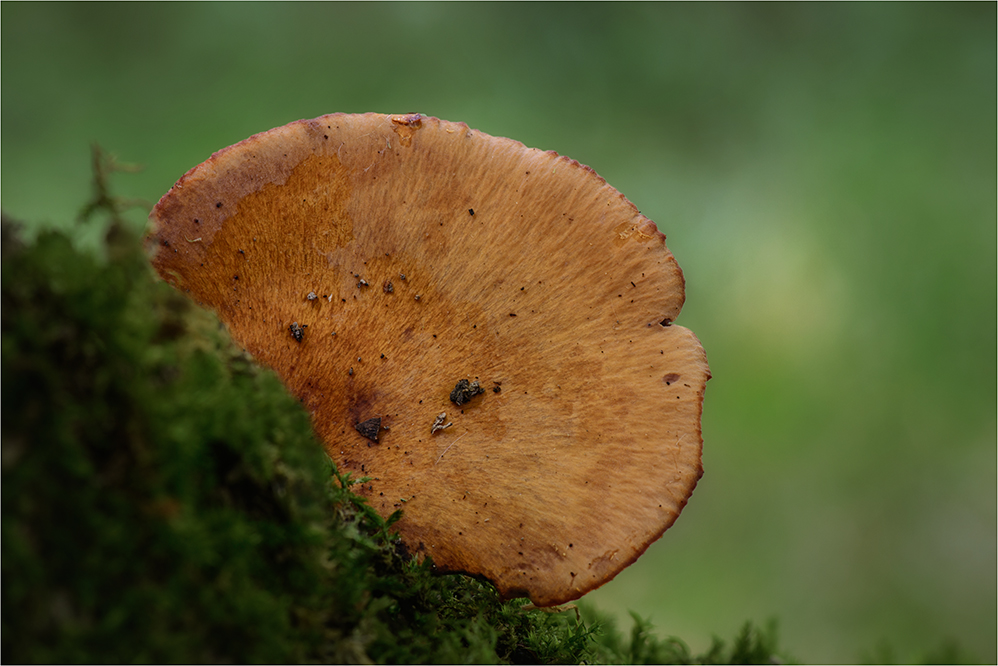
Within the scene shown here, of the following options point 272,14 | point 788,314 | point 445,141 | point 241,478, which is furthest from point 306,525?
point 272,14

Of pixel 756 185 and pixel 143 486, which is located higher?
pixel 756 185

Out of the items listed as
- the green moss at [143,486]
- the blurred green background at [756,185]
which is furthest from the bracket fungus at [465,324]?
the blurred green background at [756,185]

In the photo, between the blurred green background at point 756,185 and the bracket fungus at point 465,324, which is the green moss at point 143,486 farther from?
the blurred green background at point 756,185

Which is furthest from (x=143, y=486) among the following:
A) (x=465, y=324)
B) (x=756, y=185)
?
(x=756, y=185)

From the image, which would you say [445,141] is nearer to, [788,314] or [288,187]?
[288,187]

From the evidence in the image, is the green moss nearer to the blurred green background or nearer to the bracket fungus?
the bracket fungus

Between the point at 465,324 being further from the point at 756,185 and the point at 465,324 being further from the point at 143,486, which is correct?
the point at 756,185

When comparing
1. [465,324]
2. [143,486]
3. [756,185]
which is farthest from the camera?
[756,185]
